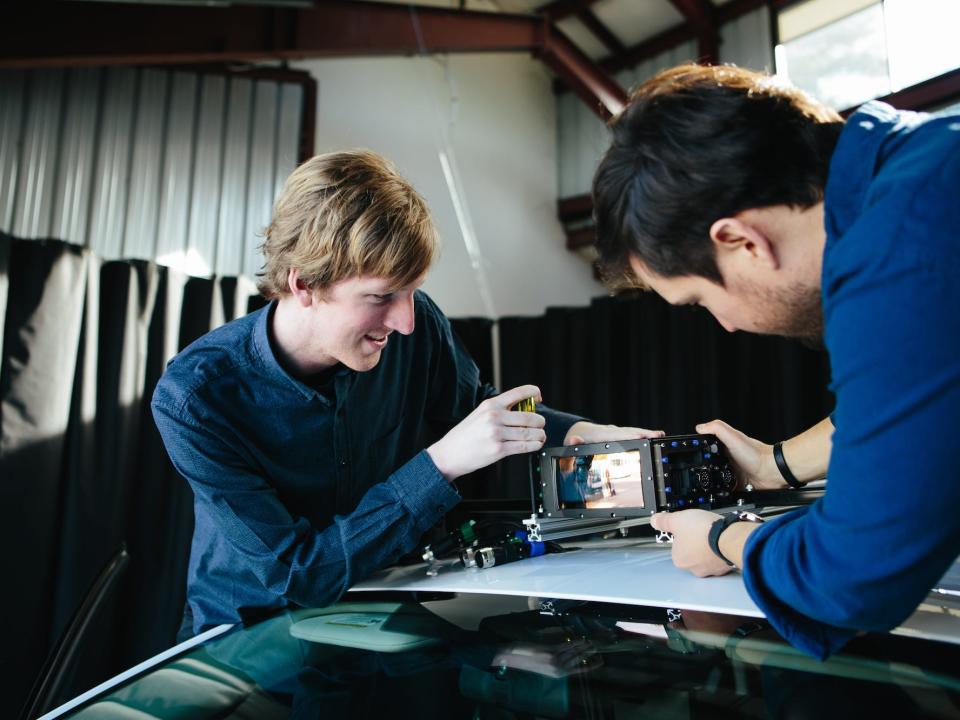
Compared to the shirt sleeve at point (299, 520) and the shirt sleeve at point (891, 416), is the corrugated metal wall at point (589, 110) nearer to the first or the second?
the shirt sleeve at point (299, 520)

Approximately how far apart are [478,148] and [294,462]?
13.5 ft

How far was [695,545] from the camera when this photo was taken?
0.93 meters

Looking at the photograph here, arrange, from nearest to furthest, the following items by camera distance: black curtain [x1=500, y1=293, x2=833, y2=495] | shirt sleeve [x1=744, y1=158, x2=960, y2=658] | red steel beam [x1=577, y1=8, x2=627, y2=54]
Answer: shirt sleeve [x1=744, y1=158, x2=960, y2=658] → black curtain [x1=500, y1=293, x2=833, y2=495] → red steel beam [x1=577, y1=8, x2=627, y2=54]

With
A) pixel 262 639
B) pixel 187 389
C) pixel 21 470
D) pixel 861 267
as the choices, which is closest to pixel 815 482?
pixel 861 267

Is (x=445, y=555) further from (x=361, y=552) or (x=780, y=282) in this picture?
(x=780, y=282)

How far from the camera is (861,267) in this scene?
2.03 feet

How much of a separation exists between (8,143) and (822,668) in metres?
3.49

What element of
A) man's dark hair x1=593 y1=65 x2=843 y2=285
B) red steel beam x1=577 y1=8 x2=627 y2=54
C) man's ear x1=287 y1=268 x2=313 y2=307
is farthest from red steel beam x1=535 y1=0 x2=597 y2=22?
man's dark hair x1=593 y1=65 x2=843 y2=285

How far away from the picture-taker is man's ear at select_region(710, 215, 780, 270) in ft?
2.53

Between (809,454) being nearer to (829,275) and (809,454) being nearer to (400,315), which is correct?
(829,275)

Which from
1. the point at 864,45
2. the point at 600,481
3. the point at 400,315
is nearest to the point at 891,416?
the point at 600,481

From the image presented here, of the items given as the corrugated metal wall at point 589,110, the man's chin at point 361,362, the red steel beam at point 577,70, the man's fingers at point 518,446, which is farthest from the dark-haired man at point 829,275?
the corrugated metal wall at point 589,110

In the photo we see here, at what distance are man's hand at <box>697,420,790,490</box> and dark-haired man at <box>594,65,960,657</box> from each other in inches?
14.6

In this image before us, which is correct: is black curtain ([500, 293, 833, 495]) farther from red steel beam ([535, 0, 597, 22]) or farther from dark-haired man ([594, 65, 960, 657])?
dark-haired man ([594, 65, 960, 657])
